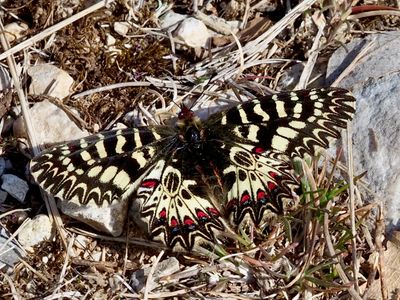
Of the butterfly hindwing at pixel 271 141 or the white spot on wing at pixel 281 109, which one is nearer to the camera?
the butterfly hindwing at pixel 271 141

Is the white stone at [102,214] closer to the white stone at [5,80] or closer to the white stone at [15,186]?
the white stone at [15,186]

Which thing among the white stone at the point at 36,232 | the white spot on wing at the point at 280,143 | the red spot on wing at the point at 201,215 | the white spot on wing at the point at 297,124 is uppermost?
the white spot on wing at the point at 297,124

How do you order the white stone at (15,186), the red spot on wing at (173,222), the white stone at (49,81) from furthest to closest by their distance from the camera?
the white stone at (49,81) → the white stone at (15,186) → the red spot on wing at (173,222)

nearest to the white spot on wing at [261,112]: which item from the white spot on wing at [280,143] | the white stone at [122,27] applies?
the white spot on wing at [280,143]

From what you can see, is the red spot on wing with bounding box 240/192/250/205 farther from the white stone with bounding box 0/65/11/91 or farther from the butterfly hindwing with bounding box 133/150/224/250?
the white stone with bounding box 0/65/11/91

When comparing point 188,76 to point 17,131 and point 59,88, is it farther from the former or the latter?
point 17,131

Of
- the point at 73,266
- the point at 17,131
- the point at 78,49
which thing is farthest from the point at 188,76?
the point at 73,266

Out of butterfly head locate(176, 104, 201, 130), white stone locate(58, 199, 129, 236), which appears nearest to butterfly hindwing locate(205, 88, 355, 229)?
butterfly head locate(176, 104, 201, 130)
